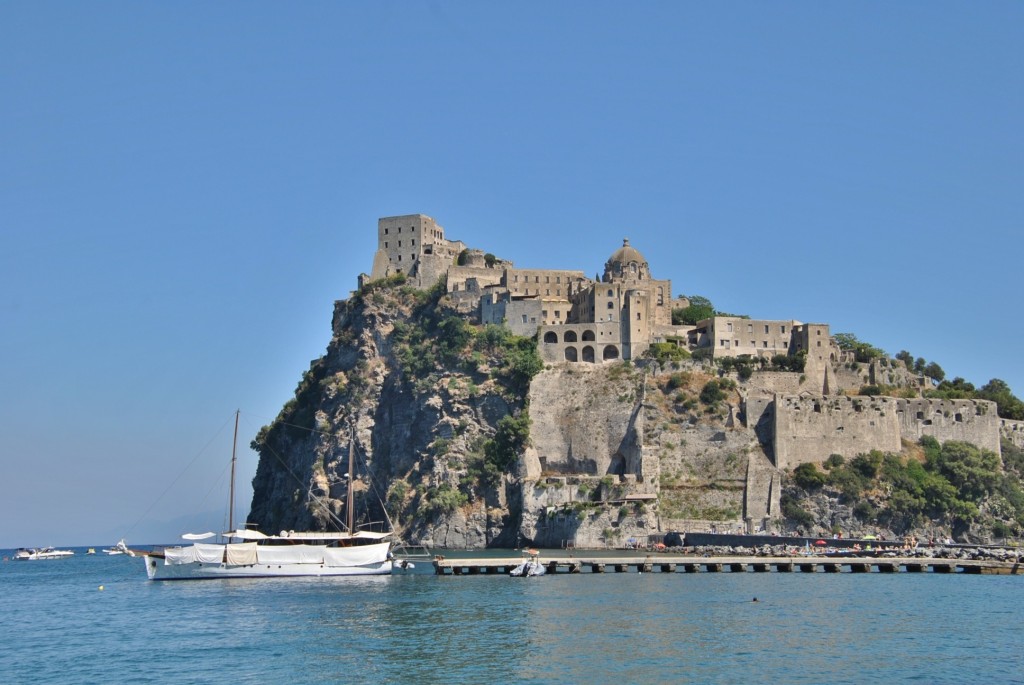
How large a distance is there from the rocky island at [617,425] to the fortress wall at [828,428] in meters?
0.13

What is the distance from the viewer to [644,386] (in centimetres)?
8281

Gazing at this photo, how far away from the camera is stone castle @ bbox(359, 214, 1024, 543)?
79.1 meters

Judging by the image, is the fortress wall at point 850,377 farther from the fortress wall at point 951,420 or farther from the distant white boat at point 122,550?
the distant white boat at point 122,550

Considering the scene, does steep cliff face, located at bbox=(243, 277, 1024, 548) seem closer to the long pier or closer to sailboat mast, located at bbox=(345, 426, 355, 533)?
sailboat mast, located at bbox=(345, 426, 355, 533)

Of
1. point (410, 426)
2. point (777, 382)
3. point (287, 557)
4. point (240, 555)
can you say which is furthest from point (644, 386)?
point (240, 555)

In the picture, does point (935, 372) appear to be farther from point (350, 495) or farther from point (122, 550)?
point (122, 550)

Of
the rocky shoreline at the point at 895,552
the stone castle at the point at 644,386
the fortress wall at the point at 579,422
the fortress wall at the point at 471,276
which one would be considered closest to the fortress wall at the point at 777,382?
the stone castle at the point at 644,386

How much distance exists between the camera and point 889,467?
78312 mm

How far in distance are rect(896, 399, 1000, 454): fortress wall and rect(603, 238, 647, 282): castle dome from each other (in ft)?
80.1

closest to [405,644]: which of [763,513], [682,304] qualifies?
[763,513]

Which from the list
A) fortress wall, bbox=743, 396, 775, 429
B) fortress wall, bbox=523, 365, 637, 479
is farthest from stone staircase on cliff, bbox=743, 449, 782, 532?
fortress wall, bbox=523, 365, 637, 479

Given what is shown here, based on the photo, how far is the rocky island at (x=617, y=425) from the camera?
77125 mm

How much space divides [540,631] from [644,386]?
45.0m

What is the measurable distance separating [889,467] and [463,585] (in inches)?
1475
